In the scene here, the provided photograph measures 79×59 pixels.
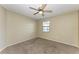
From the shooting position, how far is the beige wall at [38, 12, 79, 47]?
234cm

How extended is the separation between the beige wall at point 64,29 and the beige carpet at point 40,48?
13 centimetres

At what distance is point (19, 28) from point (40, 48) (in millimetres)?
732

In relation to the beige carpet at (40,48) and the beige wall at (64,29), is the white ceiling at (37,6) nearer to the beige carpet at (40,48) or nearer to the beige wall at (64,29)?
the beige wall at (64,29)

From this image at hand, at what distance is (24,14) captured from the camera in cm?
238

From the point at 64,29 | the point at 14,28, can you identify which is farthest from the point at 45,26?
the point at 14,28

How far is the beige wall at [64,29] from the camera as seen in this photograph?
234cm

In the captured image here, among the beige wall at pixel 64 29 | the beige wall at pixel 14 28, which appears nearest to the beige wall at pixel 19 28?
the beige wall at pixel 14 28

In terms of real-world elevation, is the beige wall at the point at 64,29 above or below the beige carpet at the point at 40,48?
above

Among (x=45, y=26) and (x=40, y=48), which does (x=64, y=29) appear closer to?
(x=45, y=26)

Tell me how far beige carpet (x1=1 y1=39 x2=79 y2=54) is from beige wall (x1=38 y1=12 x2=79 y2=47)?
128 millimetres

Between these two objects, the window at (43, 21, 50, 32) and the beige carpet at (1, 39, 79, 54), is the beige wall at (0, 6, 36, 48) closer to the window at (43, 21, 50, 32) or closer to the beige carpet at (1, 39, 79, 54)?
the beige carpet at (1, 39, 79, 54)

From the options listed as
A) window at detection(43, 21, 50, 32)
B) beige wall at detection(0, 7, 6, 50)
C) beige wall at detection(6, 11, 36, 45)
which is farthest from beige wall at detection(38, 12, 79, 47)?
beige wall at detection(0, 7, 6, 50)

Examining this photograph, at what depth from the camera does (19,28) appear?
2.42 metres

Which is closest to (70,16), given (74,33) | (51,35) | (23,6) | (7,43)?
(74,33)
